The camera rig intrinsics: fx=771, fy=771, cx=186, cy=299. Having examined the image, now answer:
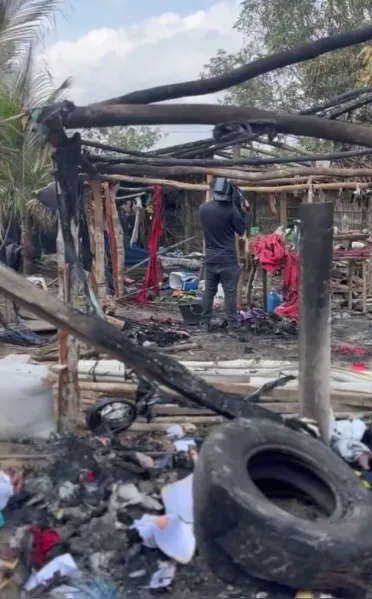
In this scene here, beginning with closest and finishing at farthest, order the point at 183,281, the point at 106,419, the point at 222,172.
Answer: the point at 106,419
the point at 222,172
the point at 183,281

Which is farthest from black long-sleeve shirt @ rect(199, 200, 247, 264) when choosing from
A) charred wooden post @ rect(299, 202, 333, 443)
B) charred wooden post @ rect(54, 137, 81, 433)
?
charred wooden post @ rect(299, 202, 333, 443)

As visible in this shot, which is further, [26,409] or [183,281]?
[183,281]

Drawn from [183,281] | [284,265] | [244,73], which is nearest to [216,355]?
[284,265]

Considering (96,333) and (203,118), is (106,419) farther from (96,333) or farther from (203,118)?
(203,118)

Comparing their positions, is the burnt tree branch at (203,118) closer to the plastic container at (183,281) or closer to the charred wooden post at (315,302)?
the charred wooden post at (315,302)

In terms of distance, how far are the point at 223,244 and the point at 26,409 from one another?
19.9 ft

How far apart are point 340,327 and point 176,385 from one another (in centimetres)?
732

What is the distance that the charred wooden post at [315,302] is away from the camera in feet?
17.4

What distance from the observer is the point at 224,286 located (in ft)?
38.4

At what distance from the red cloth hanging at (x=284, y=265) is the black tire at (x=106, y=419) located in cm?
577

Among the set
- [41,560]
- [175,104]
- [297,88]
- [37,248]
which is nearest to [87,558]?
[41,560]

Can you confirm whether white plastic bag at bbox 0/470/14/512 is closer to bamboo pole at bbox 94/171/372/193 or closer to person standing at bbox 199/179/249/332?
person standing at bbox 199/179/249/332

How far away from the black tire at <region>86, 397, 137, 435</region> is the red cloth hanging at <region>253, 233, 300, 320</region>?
5.77m

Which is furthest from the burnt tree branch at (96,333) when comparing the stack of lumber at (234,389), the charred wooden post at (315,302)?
the charred wooden post at (315,302)
